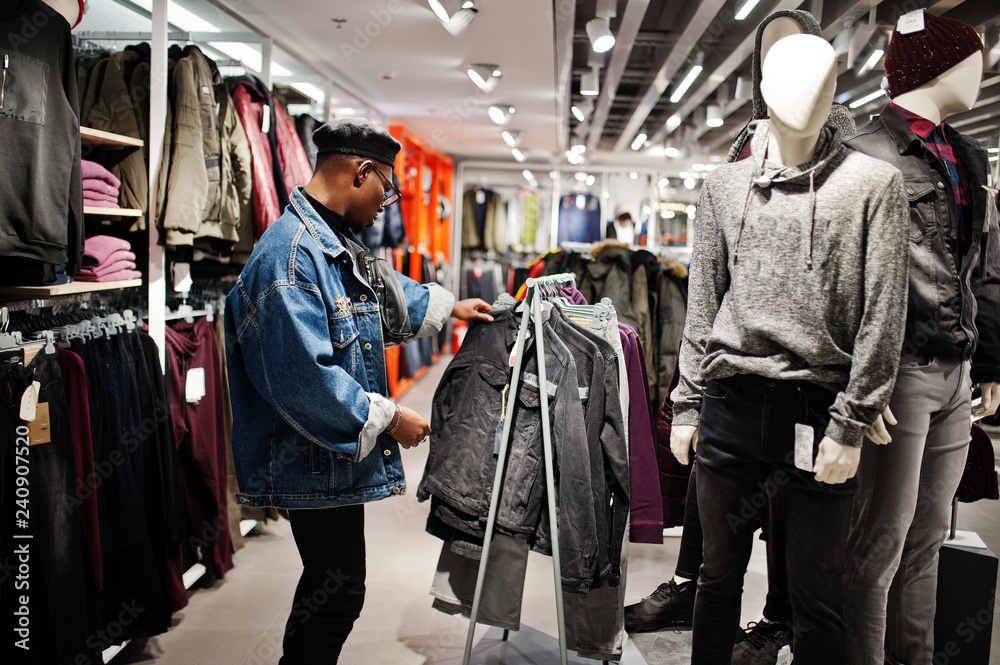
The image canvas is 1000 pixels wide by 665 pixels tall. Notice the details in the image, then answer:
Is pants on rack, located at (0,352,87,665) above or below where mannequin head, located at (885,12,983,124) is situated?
below

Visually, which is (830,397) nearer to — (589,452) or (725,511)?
(725,511)

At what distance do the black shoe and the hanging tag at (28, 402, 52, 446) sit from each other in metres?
2.01

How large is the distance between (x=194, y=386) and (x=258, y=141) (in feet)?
4.19

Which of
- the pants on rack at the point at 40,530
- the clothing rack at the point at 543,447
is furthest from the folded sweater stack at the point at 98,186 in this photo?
the clothing rack at the point at 543,447

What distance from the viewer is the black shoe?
8.05 ft

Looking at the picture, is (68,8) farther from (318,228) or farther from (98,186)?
(318,228)

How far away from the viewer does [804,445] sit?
1461mm

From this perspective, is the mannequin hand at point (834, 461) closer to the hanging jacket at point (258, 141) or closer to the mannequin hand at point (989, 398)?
the mannequin hand at point (989, 398)

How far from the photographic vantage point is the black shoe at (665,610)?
2.45 metres

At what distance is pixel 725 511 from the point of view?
162cm

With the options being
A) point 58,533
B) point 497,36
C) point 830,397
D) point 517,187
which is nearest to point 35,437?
point 58,533

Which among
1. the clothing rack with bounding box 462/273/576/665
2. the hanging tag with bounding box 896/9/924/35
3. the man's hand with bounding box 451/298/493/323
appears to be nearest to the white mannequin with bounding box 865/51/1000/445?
the hanging tag with bounding box 896/9/924/35

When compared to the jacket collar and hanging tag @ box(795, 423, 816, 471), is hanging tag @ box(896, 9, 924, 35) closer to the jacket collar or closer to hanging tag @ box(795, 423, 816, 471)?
hanging tag @ box(795, 423, 816, 471)

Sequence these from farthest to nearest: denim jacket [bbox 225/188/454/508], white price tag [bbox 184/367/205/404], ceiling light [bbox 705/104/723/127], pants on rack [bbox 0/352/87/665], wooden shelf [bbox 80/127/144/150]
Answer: ceiling light [bbox 705/104/723/127], white price tag [bbox 184/367/205/404], wooden shelf [bbox 80/127/144/150], pants on rack [bbox 0/352/87/665], denim jacket [bbox 225/188/454/508]
